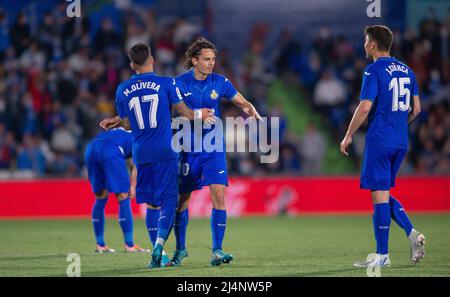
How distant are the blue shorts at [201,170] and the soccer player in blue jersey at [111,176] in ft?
6.82

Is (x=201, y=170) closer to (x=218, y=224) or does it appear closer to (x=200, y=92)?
(x=218, y=224)

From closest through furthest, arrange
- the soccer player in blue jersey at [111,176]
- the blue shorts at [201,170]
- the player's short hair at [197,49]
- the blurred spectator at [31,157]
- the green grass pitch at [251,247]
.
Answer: the green grass pitch at [251,247] < the blue shorts at [201,170] < the player's short hair at [197,49] < the soccer player in blue jersey at [111,176] < the blurred spectator at [31,157]

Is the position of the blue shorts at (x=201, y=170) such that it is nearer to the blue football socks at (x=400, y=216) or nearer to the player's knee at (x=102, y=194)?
the blue football socks at (x=400, y=216)

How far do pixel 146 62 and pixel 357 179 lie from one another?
415 inches

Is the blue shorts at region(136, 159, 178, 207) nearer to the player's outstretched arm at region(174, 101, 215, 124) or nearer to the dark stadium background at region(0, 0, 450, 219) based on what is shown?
the player's outstretched arm at region(174, 101, 215, 124)

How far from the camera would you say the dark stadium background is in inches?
763

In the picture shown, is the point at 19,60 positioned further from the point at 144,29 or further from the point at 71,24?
the point at 144,29

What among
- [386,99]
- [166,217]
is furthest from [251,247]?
[386,99]

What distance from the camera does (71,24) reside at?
69.6 feet

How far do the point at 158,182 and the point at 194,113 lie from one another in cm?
80

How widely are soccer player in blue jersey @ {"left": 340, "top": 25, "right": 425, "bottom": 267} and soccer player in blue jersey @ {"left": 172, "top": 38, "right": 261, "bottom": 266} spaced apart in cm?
120

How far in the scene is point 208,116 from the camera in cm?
956

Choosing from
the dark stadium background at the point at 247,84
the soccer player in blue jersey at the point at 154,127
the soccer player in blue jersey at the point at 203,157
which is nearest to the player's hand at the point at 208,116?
the soccer player in blue jersey at the point at 154,127

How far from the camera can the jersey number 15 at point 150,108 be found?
31.2 ft
